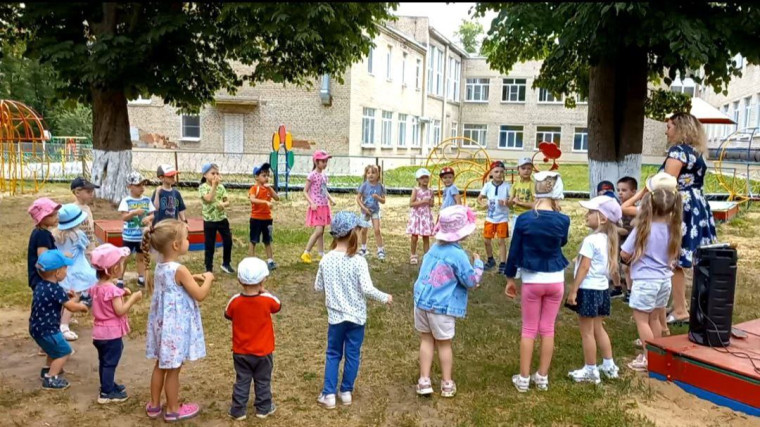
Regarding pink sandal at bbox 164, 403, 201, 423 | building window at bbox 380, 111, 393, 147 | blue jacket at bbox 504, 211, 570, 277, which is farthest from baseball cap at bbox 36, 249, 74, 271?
building window at bbox 380, 111, 393, 147

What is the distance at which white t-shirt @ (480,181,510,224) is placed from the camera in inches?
332

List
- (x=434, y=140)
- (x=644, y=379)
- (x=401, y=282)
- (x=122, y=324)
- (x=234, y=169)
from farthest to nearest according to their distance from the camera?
1. (x=434, y=140)
2. (x=234, y=169)
3. (x=401, y=282)
4. (x=644, y=379)
5. (x=122, y=324)

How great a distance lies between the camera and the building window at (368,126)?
27438 millimetres

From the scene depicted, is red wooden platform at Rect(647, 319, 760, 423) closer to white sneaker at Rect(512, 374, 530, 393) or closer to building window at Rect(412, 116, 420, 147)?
white sneaker at Rect(512, 374, 530, 393)

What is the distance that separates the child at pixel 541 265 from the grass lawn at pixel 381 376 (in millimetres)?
335

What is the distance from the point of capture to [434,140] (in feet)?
132

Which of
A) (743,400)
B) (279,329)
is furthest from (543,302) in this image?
(279,329)

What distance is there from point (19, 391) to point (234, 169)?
21.4 m

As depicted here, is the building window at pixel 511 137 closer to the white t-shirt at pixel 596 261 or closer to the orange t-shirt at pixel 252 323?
the white t-shirt at pixel 596 261

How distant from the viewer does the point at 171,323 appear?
12.9ft

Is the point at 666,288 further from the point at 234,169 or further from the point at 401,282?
the point at 234,169

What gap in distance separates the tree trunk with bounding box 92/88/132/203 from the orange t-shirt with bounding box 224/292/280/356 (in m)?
9.25

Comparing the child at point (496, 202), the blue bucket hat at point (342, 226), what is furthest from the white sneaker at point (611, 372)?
the child at point (496, 202)

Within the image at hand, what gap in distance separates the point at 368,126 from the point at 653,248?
77.6ft
